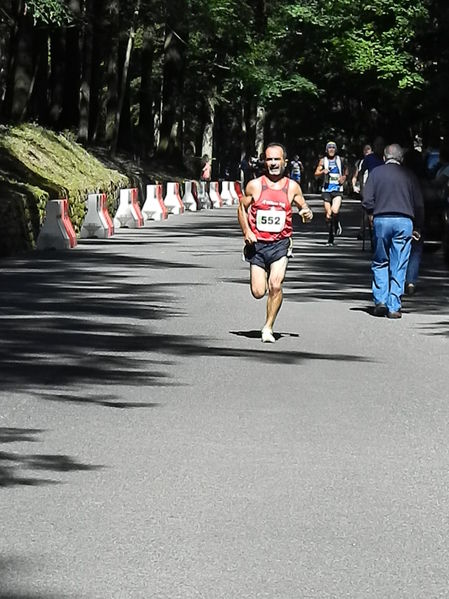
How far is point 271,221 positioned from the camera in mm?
15930

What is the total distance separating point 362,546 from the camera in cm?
721

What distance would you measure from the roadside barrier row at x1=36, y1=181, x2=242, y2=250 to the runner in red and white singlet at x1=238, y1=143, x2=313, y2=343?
1.13 m

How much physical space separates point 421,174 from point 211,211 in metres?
27.2

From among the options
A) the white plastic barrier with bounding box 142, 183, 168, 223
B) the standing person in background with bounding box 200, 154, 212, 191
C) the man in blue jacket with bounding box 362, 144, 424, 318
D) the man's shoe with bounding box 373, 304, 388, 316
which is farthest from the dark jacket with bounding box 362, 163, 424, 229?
the standing person in background with bounding box 200, 154, 212, 191

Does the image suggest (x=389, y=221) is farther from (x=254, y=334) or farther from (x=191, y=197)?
(x=191, y=197)

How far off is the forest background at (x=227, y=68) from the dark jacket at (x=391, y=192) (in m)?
15.5

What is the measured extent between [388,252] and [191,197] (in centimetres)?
3723

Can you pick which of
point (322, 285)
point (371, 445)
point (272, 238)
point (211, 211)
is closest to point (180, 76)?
point (211, 211)

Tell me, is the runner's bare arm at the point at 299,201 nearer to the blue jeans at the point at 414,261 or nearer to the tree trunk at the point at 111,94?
the blue jeans at the point at 414,261

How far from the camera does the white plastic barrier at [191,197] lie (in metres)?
55.7

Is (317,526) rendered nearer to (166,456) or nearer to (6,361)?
(166,456)

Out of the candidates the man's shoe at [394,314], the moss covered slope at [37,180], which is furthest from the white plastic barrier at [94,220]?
the man's shoe at [394,314]

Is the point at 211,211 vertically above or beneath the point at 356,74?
beneath

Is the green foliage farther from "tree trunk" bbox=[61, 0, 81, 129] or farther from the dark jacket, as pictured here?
"tree trunk" bbox=[61, 0, 81, 129]
